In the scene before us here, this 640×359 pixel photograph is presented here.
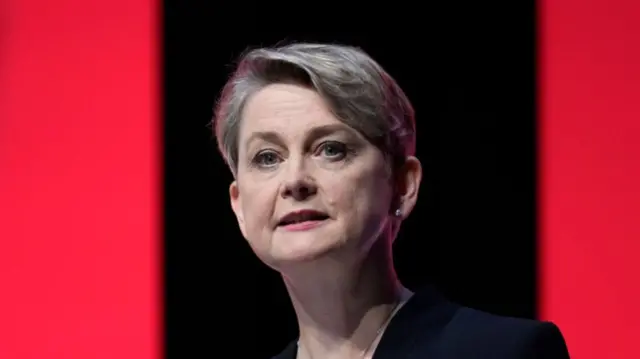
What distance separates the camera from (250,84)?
5.00ft

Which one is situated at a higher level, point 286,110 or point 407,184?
point 286,110

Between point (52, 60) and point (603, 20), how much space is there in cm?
109

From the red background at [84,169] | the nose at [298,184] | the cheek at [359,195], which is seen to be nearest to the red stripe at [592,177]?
the red background at [84,169]

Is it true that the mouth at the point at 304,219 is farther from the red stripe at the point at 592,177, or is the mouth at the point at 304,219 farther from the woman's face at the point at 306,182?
the red stripe at the point at 592,177

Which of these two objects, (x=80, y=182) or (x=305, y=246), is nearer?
(x=305, y=246)

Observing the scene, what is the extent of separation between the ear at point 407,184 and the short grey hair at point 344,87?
2 centimetres

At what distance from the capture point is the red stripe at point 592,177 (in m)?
1.77

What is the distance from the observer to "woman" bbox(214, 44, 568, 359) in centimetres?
138

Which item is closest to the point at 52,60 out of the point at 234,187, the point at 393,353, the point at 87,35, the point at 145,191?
the point at 87,35

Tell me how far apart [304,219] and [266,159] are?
0.12 meters

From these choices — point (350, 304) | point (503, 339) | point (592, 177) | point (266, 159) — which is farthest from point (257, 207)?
point (592, 177)

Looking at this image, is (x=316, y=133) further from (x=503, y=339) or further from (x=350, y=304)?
(x=503, y=339)

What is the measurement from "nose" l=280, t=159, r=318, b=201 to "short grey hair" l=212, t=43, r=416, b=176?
97 mm

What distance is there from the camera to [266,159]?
1.45 metres
